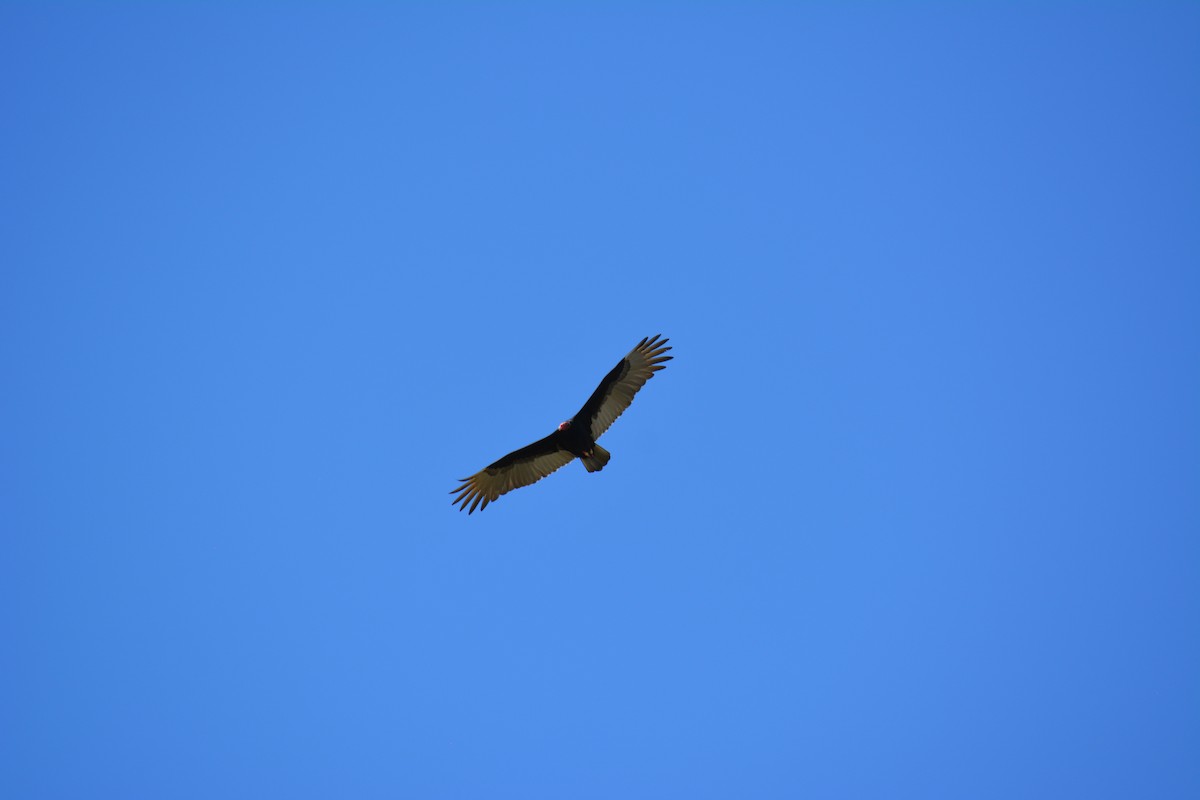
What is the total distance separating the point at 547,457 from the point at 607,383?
6.27 ft

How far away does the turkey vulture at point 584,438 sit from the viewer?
60.8 feet

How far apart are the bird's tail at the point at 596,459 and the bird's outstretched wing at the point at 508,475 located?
1.67ft

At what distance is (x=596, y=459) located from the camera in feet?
61.6

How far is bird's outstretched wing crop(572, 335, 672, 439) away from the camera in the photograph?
729 inches

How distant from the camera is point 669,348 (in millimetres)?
18578

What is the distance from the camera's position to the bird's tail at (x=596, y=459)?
18734 millimetres

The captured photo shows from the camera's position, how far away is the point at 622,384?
735 inches

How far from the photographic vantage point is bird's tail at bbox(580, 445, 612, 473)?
1873 centimetres

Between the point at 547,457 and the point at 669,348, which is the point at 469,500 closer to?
the point at 547,457

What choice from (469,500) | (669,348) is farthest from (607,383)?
(469,500)

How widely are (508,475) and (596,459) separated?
1.83 meters

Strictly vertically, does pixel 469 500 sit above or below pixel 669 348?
below

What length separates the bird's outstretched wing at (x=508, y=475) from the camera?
19266mm

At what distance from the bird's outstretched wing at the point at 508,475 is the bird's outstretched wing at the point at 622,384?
1.11 meters
